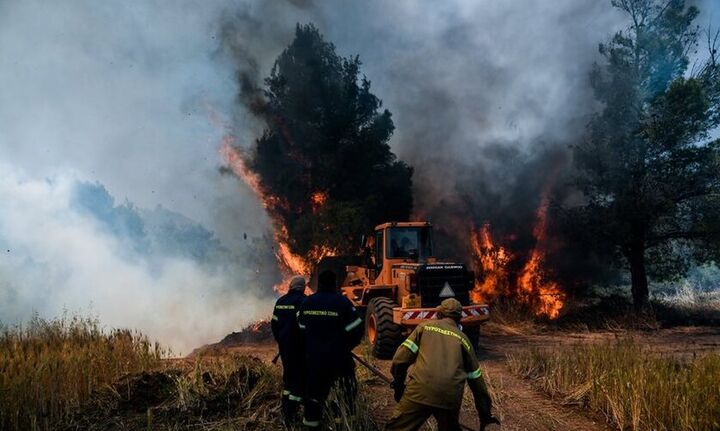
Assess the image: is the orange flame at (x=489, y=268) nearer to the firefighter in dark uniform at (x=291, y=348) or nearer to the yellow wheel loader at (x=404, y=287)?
the yellow wheel loader at (x=404, y=287)

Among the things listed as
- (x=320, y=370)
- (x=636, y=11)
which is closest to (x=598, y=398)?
(x=320, y=370)

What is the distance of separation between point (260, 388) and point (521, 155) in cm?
1912

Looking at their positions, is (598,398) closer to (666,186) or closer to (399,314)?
(399,314)

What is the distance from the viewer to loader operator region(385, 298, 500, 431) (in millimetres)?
4246

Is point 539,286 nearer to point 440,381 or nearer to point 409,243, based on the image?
point 409,243

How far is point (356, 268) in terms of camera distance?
1439cm

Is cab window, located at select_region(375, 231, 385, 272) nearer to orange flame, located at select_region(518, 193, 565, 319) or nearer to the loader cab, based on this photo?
the loader cab

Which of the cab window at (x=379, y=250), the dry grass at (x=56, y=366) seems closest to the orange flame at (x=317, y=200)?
the cab window at (x=379, y=250)

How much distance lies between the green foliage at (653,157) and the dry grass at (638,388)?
1046 centimetres


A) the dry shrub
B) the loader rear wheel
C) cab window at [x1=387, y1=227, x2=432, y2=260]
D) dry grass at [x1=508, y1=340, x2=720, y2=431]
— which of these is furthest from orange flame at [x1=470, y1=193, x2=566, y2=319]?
the dry shrub

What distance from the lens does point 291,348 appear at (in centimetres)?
615

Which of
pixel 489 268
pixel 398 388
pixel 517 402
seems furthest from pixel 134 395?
pixel 489 268

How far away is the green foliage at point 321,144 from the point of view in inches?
910

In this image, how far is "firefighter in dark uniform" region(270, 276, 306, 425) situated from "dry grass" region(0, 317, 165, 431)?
9.37 feet
